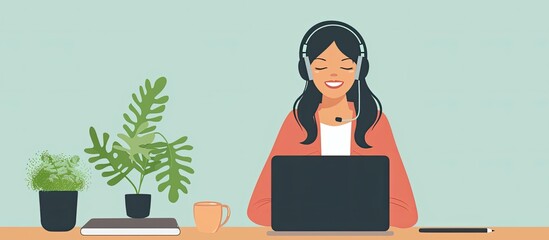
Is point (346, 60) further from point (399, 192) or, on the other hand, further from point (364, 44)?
point (399, 192)

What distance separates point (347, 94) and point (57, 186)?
1.49 m

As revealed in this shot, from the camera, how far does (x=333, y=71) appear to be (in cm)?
542

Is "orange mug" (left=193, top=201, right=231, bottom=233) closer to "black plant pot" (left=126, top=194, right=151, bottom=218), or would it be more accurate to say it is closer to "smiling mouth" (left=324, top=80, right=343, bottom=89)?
"black plant pot" (left=126, top=194, right=151, bottom=218)

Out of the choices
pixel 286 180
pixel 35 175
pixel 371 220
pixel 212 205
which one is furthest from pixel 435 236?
pixel 35 175

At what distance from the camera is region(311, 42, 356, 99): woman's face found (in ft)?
17.7

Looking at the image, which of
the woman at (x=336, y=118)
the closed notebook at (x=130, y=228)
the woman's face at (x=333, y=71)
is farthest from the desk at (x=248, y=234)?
the woman's face at (x=333, y=71)

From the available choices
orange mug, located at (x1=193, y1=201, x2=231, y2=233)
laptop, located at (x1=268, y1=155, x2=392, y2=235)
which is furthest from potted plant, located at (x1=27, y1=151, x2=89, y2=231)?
laptop, located at (x1=268, y1=155, x2=392, y2=235)

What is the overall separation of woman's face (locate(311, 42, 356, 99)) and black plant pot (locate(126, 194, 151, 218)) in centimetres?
103

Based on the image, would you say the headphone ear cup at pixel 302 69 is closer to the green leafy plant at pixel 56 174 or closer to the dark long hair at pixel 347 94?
the dark long hair at pixel 347 94

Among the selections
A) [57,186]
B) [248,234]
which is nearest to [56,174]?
[57,186]

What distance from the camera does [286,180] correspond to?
16.6 ft

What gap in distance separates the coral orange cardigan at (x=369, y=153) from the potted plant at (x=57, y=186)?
0.86 metres

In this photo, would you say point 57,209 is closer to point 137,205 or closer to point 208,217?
point 137,205

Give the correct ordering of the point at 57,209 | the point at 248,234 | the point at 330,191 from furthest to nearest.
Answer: the point at 57,209 → the point at 248,234 → the point at 330,191
